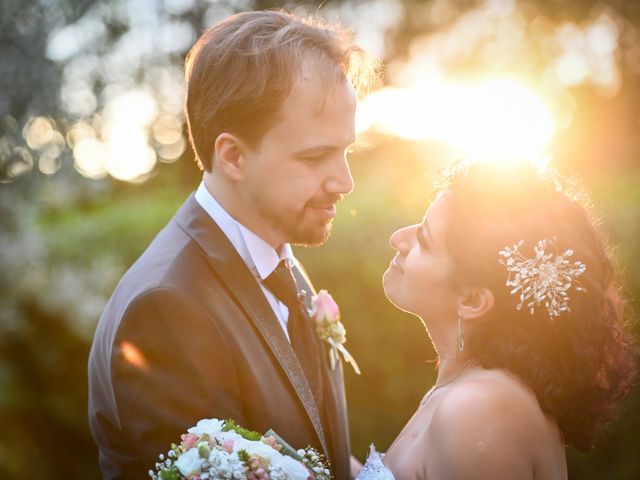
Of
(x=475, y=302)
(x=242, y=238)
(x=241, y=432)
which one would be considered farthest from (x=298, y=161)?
(x=241, y=432)

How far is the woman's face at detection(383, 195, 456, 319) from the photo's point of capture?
323 cm

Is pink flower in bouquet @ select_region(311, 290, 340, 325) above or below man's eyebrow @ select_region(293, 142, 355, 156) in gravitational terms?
below

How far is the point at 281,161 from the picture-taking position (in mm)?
3400

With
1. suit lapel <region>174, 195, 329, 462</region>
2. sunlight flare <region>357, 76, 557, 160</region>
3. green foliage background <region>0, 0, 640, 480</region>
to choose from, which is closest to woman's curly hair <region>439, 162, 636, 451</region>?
suit lapel <region>174, 195, 329, 462</region>

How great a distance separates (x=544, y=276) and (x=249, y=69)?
61.8 inches

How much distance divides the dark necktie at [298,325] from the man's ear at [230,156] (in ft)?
1.59

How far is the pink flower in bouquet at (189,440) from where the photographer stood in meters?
2.53

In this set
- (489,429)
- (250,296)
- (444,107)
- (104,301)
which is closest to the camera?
(489,429)

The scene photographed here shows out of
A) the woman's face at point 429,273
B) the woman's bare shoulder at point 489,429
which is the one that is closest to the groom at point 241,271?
the woman's face at point 429,273

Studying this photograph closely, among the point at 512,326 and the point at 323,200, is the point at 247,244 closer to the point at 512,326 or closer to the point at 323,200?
the point at 323,200

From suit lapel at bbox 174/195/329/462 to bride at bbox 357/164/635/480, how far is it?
1.61ft

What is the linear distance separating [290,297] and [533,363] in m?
1.13

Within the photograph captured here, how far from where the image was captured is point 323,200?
11.5ft

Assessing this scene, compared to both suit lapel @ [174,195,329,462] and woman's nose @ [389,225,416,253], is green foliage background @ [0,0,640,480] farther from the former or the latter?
suit lapel @ [174,195,329,462]
